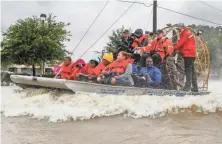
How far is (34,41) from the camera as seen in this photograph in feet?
72.6

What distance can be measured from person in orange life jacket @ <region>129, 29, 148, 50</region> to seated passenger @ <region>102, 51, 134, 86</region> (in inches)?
73.7

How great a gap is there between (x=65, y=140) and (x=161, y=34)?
541 cm

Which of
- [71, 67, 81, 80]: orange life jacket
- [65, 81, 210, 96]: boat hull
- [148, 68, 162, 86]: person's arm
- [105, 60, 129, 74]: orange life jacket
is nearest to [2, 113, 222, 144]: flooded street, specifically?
[65, 81, 210, 96]: boat hull

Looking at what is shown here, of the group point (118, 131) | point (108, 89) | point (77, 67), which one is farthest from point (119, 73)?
point (118, 131)

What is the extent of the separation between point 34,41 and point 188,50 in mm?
13224

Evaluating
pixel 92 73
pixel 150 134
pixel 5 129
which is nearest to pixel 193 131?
pixel 150 134

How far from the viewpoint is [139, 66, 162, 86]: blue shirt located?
1001cm

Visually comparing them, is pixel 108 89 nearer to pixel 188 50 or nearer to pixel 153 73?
pixel 153 73

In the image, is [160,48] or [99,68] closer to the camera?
[99,68]

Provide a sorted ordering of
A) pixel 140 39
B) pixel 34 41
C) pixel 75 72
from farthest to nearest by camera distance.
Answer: pixel 34 41, pixel 140 39, pixel 75 72

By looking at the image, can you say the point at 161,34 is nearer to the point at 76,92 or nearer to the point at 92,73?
the point at 92,73

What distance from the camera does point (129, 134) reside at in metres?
6.61

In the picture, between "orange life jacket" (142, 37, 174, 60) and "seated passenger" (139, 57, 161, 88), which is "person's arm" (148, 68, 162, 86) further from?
"orange life jacket" (142, 37, 174, 60)

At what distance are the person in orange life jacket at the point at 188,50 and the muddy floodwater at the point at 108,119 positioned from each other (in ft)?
2.76
